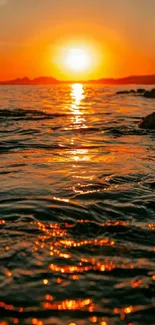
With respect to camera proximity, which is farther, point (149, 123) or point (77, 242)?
point (149, 123)

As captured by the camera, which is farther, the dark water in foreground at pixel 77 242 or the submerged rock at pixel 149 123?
the submerged rock at pixel 149 123

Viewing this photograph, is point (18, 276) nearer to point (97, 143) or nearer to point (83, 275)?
point (83, 275)

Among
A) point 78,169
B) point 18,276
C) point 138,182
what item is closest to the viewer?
point 18,276

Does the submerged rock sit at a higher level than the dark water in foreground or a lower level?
higher

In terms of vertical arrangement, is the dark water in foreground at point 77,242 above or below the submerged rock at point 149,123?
below

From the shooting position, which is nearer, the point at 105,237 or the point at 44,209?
the point at 105,237

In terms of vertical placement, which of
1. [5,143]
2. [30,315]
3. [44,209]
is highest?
[5,143]

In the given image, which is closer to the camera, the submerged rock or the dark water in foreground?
the dark water in foreground

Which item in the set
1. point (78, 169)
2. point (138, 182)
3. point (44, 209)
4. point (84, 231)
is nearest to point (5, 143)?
point (78, 169)

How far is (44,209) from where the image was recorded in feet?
19.4

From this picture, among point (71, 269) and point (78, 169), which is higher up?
point (78, 169)

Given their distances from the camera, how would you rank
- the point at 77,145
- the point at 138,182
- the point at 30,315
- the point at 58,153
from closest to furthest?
1. the point at 30,315
2. the point at 138,182
3. the point at 58,153
4. the point at 77,145

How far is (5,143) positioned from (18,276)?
10.6m

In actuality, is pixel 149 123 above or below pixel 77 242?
above
